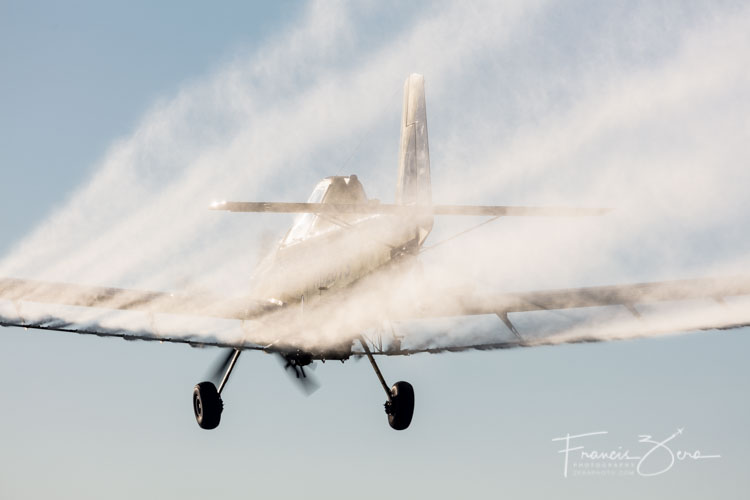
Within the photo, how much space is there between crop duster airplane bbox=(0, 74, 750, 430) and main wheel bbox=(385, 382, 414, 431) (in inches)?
0.9

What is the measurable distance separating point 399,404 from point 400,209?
5.79 metres

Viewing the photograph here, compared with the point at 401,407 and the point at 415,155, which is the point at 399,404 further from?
the point at 415,155

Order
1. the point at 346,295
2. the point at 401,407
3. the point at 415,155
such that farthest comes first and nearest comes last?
the point at 401,407 → the point at 415,155 → the point at 346,295

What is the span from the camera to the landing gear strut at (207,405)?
23.8 meters

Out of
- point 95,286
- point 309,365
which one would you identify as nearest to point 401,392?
point 309,365

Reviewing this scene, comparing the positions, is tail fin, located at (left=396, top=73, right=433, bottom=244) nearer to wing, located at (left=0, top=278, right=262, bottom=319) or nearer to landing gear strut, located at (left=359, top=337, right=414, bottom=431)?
landing gear strut, located at (left=359, top=337, right=414, bottom=431)

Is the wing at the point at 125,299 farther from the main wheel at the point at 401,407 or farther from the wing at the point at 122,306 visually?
the main wheel at the point at 401,407

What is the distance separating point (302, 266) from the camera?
73.4ft

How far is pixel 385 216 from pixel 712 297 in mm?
6548

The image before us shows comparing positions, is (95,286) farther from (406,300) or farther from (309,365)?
(406,300)

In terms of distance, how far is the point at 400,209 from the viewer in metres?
20.1

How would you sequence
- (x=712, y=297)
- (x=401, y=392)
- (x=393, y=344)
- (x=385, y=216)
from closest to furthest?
(x=712, y=297)
(x=385, y=216)
(x=393, y=344)
(x=401, y=392)

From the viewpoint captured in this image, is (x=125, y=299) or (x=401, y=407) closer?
(x=125, y=299)

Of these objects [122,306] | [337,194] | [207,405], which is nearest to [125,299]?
[122,306]
